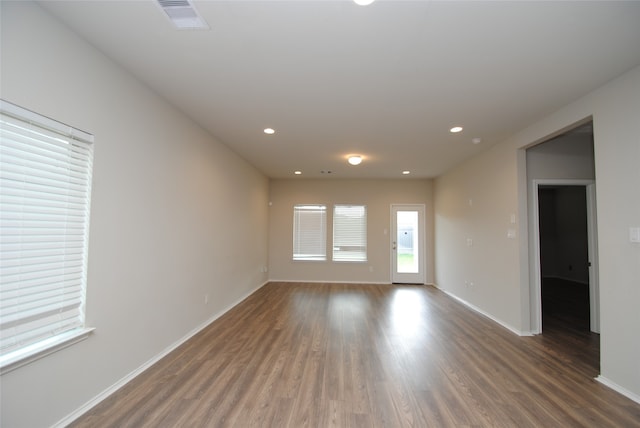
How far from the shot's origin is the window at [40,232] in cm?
152

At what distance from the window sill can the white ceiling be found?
211 cm

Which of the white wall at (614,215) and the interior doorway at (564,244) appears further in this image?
the interior doorway at (564,244)

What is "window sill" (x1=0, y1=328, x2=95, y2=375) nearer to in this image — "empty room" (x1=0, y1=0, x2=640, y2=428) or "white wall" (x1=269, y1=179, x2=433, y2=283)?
"empty room" (x1=0, y1=0, x2=640, y2=428)

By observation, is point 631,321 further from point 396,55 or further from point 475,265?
point 396,55

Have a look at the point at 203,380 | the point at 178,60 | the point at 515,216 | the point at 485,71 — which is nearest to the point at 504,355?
the point at 515,216

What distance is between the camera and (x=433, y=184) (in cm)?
688

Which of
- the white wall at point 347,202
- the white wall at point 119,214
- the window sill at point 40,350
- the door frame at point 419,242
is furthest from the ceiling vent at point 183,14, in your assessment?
the door frame at point 419,242

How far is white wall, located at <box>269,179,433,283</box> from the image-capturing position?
22.5 ft

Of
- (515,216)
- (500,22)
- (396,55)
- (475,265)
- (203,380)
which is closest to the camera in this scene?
(500,22)

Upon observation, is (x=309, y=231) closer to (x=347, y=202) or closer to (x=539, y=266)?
(x=347, y=202)

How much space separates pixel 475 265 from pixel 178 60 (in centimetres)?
516

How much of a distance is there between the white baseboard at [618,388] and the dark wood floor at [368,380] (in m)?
0.07

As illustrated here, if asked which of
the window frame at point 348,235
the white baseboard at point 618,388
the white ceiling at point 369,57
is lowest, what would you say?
the white baseboard at point 618,388

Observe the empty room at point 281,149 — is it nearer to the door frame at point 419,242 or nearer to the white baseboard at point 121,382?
the white baseboard at point 121,382
